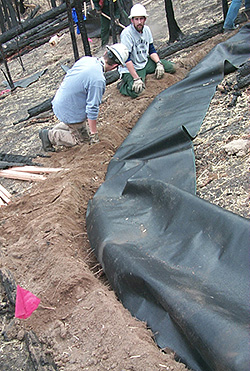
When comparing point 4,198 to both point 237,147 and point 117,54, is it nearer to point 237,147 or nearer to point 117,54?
point 117,54

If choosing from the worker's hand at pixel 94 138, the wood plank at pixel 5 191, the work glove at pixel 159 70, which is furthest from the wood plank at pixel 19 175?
the work glove at pixel 159 70

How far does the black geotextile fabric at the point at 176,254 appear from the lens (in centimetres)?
196

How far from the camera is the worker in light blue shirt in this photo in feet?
14.2

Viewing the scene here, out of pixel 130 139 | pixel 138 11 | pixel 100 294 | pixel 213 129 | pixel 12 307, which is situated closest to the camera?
pixel 100 294

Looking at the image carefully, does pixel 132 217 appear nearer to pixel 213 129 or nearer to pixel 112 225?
pixel 112 225

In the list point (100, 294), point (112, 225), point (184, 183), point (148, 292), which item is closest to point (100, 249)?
point (112, 225)

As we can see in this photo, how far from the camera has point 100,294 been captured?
254 cm

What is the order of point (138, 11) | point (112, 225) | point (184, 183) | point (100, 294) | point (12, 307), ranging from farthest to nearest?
point (138, 11)
point (184, 183)
point (112, 225)
point (12, 307)
point (100, 294)

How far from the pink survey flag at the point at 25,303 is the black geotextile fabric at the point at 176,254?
0.52 m

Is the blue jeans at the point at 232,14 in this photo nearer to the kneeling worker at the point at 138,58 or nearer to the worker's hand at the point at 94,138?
the kneeling worker at the point at 138,58

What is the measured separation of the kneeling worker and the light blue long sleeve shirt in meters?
1.32

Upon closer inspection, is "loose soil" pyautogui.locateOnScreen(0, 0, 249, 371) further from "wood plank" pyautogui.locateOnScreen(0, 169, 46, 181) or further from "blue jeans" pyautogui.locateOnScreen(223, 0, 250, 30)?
"blue jeans" pyautogui.locateOnScreen(223, 0, 250, 30)

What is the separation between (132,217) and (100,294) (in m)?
0.76

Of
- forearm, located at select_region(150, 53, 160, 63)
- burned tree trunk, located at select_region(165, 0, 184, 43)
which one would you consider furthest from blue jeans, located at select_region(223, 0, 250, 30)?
forearm, located at select_region(150, 53, 160, 63)
